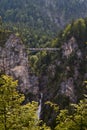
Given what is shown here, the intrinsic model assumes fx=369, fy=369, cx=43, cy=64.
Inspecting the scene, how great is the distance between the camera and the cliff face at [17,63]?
443 ft

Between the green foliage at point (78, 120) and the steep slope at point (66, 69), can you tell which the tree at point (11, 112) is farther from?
the steep slope at point (66, 69)

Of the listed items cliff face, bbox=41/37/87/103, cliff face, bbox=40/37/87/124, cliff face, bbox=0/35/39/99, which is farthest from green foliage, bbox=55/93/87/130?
cliff face, bbox=41/37/87/103

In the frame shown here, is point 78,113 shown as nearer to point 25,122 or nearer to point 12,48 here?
point 25,122

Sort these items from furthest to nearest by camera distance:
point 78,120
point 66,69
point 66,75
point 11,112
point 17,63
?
point 66,69 < point 66,75 < point 17,63 < point 78,120 < point 11,112

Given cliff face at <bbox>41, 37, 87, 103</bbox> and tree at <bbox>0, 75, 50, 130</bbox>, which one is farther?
cliff face at <bbox>41, 37, 87, 103</bbox>

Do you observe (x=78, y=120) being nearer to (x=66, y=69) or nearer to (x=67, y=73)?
(x=67, y=73)

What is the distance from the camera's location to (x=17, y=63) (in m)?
140

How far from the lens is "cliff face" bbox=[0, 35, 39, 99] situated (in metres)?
135

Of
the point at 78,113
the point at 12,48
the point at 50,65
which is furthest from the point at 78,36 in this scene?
the point at 78,113

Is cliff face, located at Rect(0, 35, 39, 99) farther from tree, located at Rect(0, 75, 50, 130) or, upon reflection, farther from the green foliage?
tree, located at Rect(0, 75, 50, 130)

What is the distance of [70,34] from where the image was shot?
157000mm

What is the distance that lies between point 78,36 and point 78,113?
121 m

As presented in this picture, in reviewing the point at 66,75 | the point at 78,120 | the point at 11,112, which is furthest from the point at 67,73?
the point at 11,112

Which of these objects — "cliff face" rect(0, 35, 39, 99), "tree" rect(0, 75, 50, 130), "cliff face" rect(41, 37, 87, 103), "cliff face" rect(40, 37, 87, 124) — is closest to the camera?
"tree" rect(0, 75, 50, 130)
